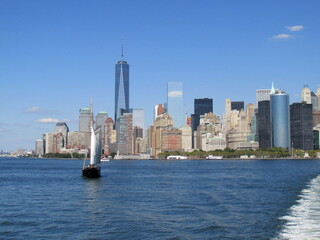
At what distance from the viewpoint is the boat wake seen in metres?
33.8

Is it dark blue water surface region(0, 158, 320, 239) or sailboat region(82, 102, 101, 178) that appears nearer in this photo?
dark blue water surface region(0, 158, 320, 239)

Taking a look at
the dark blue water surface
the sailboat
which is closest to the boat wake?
the dark blue water surface

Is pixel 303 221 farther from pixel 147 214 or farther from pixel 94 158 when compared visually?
pixel 94 158

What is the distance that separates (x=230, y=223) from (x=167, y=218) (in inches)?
232

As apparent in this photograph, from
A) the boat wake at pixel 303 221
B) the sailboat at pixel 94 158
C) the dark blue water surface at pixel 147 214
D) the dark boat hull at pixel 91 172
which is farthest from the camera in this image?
the sailboat at pixel 94 158

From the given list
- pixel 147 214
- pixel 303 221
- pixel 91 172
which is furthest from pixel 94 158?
pixel 303 221

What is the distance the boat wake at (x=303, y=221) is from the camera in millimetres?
33766

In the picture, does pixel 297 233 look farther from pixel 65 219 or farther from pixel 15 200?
→ pixel 15 200

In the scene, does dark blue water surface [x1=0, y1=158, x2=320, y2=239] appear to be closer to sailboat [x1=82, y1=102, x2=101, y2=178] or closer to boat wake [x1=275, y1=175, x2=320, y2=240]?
boat wake [x1=275, y1=175, x2=320, y2=240]

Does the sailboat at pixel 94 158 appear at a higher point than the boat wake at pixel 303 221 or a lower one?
higher

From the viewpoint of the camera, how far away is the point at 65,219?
141 ft

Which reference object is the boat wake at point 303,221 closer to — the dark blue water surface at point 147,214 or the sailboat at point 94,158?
the dark blue water surface at point 147,214

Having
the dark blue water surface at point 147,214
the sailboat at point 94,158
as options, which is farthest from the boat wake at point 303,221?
the sailboat at point 94,158

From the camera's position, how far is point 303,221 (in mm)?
39312
